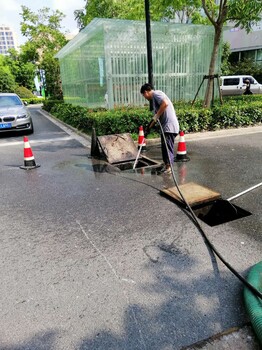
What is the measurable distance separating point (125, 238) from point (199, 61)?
10.6 metres

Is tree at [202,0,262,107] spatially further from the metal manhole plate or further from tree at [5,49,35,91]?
tree at [5,49,35,91]

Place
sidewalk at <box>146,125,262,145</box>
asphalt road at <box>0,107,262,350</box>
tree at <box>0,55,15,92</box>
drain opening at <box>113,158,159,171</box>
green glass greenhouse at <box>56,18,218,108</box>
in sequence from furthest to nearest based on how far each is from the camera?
1. tree at <box>0,55,15,92</box>
2. green glass greenhouse at <box>56,18,218,108</box>
3. sidewalk at <box>146,125,262,145</box>
4. drain opening at <box>113,158,159,171</box>
5. asphalt road at <box>0,107,262,350</box>

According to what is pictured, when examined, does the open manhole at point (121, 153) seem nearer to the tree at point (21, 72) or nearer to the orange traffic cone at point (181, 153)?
the orange traffic cone at point (181, 153)

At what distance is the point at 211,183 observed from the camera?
486 centimetres

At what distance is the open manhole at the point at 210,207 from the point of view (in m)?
3.72

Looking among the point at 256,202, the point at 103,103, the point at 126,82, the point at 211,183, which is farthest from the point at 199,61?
the point at 256,202

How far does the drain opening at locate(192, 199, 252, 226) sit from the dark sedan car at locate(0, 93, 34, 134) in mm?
7999

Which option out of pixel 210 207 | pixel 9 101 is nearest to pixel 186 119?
pixel 210 207

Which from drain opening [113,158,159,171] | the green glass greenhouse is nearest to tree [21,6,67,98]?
the green glass greenhouse

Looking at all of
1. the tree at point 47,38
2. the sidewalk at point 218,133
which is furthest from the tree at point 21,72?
the sidewalk at point 218,133

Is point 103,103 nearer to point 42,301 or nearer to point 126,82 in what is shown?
point 126,82

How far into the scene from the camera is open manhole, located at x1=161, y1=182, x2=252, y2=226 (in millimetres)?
3723

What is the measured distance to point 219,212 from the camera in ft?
12.7

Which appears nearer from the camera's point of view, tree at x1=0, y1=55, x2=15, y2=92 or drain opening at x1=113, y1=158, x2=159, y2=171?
drain opening at x1=113, y1=158, x2=159, y2=171
